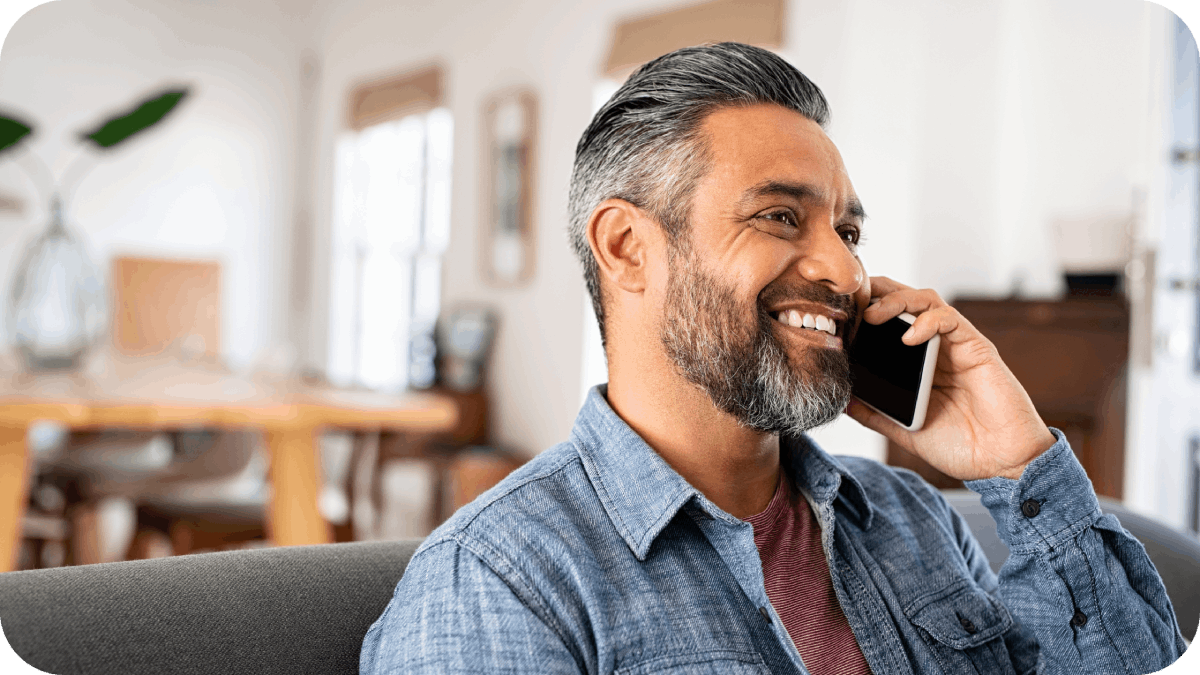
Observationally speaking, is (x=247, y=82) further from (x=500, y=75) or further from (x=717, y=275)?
(x=717, y=275)

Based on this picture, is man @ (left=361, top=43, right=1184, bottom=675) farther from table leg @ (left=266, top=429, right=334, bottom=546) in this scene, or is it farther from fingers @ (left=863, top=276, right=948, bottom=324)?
table leg @ (left=266, top=429, right=334, bottom=546)

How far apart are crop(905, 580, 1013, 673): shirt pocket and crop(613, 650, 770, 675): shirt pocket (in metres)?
0.27

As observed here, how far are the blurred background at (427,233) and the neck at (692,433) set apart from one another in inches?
30.3

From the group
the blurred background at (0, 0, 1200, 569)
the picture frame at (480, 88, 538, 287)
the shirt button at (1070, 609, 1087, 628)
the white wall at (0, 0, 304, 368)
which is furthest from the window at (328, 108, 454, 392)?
the shirt button at (1070, 609, 1087, 628)

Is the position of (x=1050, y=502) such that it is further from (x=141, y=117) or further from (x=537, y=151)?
(x=537, y=151)

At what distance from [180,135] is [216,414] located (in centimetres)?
557

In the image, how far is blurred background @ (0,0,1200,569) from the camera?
9.64ft

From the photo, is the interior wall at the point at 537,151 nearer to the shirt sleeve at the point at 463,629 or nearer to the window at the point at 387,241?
the window at the point at 387,241

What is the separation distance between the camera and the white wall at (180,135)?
259 inches

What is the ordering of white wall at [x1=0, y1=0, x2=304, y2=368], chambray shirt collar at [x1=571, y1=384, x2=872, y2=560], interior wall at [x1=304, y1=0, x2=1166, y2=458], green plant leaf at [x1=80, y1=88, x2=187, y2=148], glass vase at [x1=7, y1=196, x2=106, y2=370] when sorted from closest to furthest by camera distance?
1. chambray shirt collar at [x1=571, y1=384, x2=872, y2=560]
2. green plant leaf at [x1=80, y1=88, x2=187, y2=148]
3. glass vase at [x1=7, y1=196, x2=106, y2=370]
4. interior wall at [x1=304, y1=0, x2=1166, y2=458]
5. white wall at [x1=0, y1=0, x2=304, y2=368]

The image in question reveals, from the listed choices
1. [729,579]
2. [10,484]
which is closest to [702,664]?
[729,579]

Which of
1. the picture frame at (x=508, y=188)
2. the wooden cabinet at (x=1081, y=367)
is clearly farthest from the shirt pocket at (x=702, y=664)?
the picture frame at (x=508, y=188)

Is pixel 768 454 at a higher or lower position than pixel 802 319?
lower

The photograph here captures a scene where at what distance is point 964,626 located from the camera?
1055 mm
